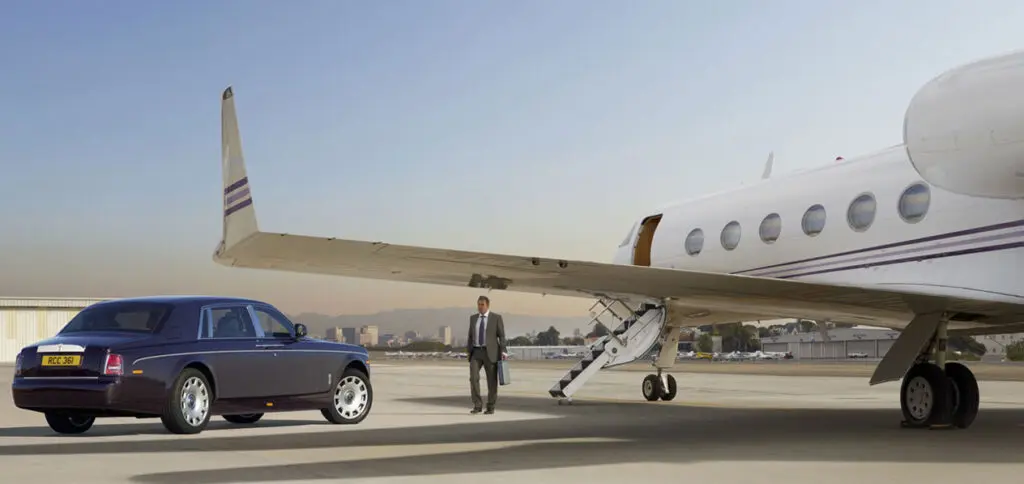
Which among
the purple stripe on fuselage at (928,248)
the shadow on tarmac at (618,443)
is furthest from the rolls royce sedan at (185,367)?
the purple stripe on fuselage at (928,248)

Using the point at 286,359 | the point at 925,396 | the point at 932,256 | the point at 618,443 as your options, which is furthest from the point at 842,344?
the point at 618,443

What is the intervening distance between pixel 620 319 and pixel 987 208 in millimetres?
8019

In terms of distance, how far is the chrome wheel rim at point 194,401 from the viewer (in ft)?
41.8

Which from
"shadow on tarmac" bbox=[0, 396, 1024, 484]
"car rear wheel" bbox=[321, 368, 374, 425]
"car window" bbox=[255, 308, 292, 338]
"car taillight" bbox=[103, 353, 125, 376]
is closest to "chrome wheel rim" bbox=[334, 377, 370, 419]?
"car rear wheel" bbox=[321, 368, 374, 425]

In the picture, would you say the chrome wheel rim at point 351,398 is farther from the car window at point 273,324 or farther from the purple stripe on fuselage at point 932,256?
the purple stripe on fuselage at point 932,256

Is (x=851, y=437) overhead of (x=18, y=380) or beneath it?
beneath

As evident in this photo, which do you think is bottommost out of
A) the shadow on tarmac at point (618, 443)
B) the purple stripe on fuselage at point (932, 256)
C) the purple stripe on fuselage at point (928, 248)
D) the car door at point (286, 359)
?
the shadow on tarmac at point (618, 443)

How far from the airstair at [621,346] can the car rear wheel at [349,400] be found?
3711 millimetres

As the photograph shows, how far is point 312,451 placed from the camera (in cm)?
1108

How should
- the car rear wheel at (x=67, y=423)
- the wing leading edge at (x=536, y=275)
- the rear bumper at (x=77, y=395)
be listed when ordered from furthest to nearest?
the car rear wheel at (x=67, y=423) → the rear bumper at (x=77, y=395) → the wing leading edge at (x=536, y=275)

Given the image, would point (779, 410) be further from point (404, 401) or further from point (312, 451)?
point (312, 451)

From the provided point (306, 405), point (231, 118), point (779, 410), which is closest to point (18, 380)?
point (306, 405)

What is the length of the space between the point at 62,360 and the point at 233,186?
360cm

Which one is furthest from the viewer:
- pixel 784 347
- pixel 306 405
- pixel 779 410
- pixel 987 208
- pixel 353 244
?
pixel 784 347
